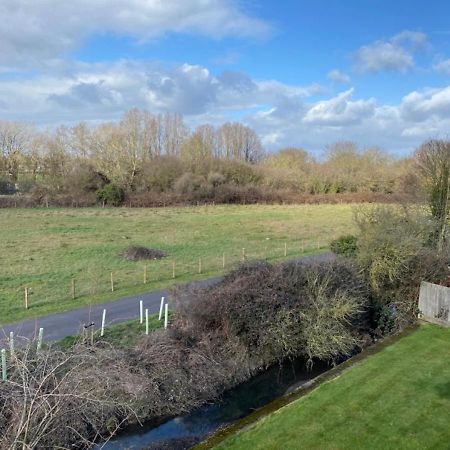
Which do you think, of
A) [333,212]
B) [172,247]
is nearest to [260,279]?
[172,247]

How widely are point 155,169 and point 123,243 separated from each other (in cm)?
3256

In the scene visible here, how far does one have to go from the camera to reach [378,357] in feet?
45.5

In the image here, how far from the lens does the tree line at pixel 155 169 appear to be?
60.6 m

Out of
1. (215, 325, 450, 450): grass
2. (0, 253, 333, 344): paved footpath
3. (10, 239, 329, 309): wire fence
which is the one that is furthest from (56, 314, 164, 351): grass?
(215, 325, 450, 450): grass

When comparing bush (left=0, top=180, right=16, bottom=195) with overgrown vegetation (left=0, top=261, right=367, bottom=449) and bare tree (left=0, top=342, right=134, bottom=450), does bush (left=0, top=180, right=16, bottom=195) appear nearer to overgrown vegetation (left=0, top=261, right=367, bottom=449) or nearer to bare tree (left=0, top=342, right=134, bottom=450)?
overgrown vegetation (left=0, top=261, right=367, bottom=449)

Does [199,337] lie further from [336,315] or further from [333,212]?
[333,212]

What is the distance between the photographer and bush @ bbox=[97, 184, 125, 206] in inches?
2271

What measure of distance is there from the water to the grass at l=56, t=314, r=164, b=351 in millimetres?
3181

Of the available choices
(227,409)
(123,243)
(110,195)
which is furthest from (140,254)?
(110,195)

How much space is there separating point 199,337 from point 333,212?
44200 mm

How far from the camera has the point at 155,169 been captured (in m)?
64.1

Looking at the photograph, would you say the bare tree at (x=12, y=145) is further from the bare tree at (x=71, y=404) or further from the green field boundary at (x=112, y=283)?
the bare tree at (x=71, y=404)

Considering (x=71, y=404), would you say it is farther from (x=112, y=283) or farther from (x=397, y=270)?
(x=397, y=270)

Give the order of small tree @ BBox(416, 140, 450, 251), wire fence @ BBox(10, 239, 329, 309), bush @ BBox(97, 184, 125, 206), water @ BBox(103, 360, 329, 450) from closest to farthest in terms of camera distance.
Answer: water @ BBox(103, 360, 329, 450)
wire fence @ BBox(10, 239, 329, 309)
small tree @ BBox(416, 140, 450, 251)
bush @ BBox(97, 184, 125, 206)
